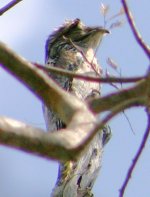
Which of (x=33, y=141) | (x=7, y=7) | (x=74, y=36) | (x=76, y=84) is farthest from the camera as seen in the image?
(x=74, y=36)

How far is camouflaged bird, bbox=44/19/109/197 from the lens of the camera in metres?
7.07

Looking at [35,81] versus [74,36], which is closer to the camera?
[35,81]

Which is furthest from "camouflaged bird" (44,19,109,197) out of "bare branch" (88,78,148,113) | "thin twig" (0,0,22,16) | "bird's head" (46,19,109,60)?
"bare branch" (88,78,148,113)

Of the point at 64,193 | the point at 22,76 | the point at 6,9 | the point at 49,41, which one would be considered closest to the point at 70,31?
the point at 49,41

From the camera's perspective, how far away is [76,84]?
8.41 m

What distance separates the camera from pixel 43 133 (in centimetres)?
200

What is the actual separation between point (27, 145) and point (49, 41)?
25.8 feet

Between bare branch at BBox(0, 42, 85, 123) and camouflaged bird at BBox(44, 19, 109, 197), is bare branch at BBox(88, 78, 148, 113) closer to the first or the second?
bare branch at BBox(0, 42, 85, 123)

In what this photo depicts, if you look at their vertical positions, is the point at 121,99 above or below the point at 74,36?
above

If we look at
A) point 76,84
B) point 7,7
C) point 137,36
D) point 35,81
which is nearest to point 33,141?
point 35,81

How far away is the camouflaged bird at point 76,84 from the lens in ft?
23.2

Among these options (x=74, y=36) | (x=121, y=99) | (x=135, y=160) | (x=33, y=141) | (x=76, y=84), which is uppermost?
(x=121, y=99)

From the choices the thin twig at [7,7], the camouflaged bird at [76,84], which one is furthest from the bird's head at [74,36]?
the thin twig at [7,7]

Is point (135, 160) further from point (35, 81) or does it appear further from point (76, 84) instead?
point (76, 84)
